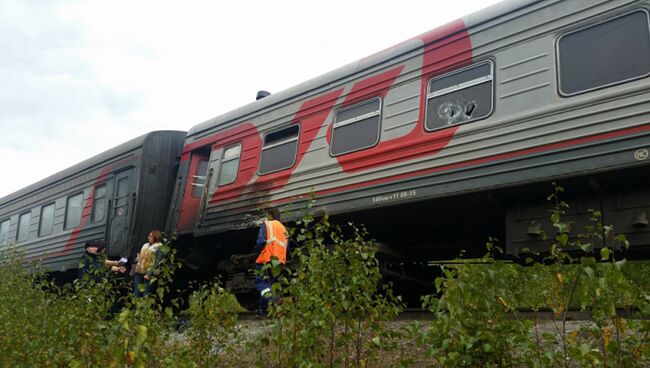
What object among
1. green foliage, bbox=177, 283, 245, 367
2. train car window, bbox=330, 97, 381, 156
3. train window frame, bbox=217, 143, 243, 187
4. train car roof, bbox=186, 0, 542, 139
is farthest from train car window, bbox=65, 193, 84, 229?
green foliage, bbox=177, 283, 245, 367

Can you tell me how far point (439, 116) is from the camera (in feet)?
18.4

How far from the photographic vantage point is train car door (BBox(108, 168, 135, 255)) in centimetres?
931

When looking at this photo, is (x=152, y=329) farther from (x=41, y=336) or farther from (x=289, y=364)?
(x=41, y=336)

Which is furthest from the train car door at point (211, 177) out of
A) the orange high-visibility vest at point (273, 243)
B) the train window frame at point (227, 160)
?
the orange high-visibility vest at point (273, 243)

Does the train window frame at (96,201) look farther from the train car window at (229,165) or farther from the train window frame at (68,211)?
the train car window at (229,165)

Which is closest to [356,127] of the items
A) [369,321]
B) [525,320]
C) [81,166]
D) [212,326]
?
[212,326]

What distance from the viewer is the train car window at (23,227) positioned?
43.4 ft

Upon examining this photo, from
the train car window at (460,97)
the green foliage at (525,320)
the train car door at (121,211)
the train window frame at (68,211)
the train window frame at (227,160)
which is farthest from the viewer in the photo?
the train window frame at (68,211)

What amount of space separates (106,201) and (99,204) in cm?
37

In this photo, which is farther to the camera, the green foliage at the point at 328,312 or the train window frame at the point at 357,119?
the train window frame at the point at 357,119

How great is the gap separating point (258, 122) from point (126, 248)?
3198 millimetres

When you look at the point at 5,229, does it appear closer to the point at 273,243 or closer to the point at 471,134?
the point at 273,243

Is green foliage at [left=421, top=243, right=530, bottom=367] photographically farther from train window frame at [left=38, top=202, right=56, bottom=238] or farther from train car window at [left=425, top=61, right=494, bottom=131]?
train window frame at [left=38, top=202, right=56, bottom=238]

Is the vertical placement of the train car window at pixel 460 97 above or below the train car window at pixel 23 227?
above
